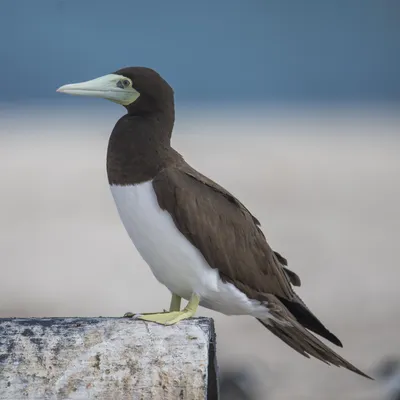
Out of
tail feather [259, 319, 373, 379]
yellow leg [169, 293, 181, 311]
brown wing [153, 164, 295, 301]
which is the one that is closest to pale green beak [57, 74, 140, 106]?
brown wing [153, 164, 295, 301]

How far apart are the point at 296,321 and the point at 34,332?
1.06 meters

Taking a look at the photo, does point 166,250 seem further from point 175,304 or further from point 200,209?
point 175,304

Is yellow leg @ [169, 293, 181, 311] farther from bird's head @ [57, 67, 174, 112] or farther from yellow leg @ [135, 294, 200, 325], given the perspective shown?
bird's head @ [57, 67, 174, 112]

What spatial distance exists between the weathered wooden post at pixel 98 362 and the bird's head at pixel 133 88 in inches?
33.8

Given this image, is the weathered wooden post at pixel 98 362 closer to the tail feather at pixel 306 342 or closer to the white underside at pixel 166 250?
the white underside at pixel 166 250

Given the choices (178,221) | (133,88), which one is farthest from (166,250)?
(133,88)

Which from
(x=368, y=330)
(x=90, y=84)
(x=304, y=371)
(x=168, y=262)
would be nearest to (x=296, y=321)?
(x=168, y=262)

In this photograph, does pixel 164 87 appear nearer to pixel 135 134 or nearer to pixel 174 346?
pixel 135 134

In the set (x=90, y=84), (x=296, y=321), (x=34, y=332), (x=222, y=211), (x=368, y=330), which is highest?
(x=368, y=330)

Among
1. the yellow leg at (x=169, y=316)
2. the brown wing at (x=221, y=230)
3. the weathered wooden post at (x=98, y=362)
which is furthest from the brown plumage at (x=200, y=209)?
the weathered wooden post at (x=98, y=362)

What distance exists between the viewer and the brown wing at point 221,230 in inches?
152

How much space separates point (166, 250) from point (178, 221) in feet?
0.37

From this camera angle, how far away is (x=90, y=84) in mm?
3916

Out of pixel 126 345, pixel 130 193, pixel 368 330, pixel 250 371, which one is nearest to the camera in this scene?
pixel 126 345
